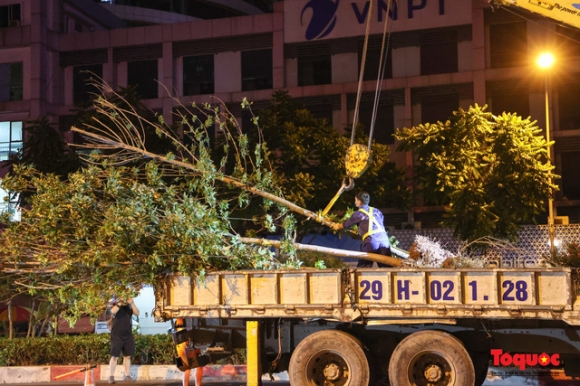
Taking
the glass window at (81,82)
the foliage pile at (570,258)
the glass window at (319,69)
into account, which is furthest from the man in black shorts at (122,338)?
the glass window at (81,82)

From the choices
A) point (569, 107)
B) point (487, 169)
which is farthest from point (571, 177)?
point (487, 169)

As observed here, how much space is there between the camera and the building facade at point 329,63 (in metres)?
29.4

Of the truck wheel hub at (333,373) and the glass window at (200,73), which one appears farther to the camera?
the glass window at (200,73)

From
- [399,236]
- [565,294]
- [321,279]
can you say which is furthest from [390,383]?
[399,236]

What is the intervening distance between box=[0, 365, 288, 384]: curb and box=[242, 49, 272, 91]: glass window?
1905 cm

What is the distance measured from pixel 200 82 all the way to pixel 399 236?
11884mm

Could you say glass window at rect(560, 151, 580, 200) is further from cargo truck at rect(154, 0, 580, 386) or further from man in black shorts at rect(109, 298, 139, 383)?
cargo truck at rect(154, 0, 580, 386)

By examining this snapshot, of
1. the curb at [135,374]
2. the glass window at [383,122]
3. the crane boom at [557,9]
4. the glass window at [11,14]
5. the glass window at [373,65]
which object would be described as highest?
the glass window at [11,14]

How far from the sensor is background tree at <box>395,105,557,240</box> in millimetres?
21938

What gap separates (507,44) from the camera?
30016mm

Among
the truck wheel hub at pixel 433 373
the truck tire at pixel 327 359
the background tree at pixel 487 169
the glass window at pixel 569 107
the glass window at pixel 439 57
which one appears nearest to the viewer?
the truck wheel hub at pixel 433 373

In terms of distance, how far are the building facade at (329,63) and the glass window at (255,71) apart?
0.04 metres

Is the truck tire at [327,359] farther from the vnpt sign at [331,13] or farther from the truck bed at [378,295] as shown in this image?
the vnpt sign at [331,13]

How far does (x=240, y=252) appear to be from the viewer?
11125 millimetres
